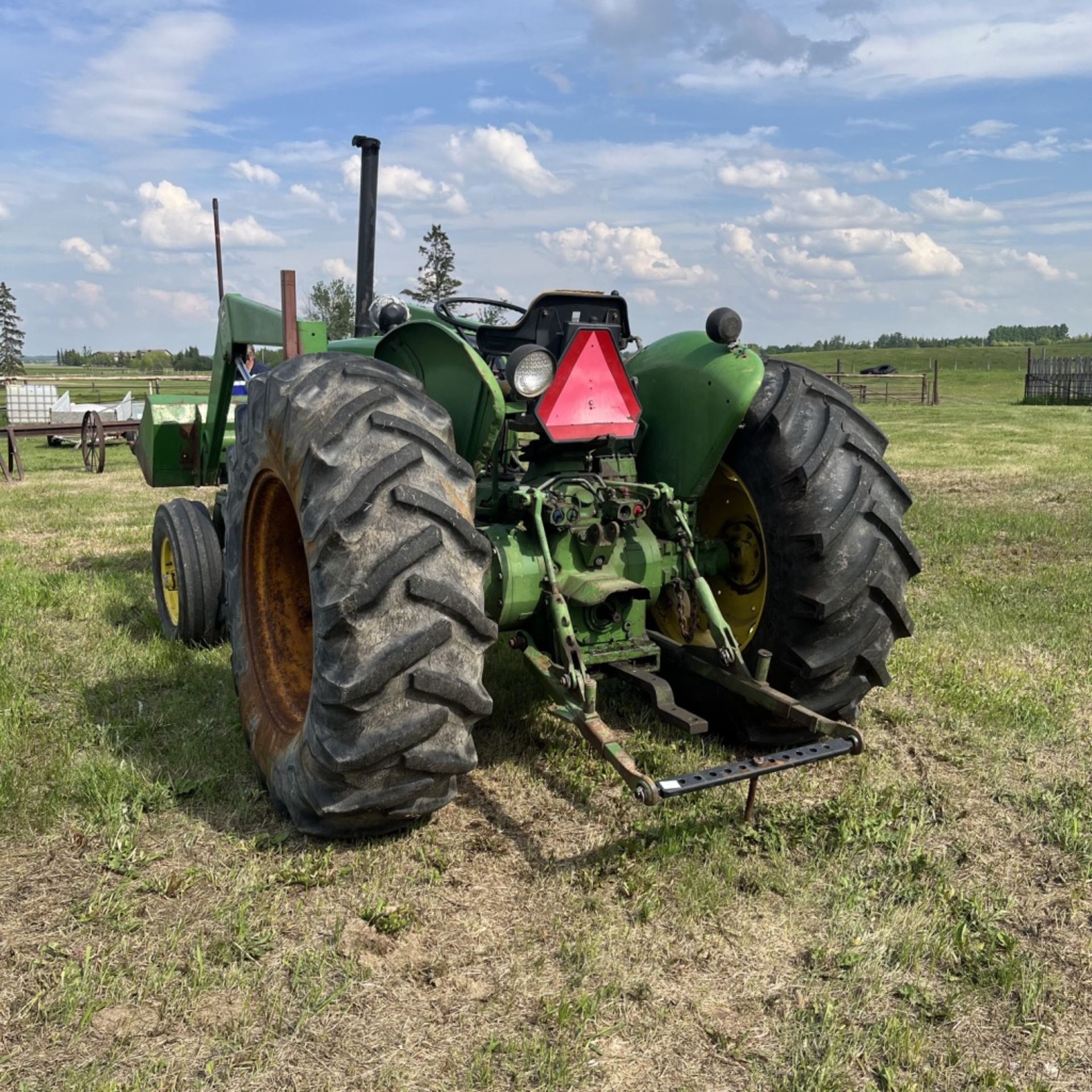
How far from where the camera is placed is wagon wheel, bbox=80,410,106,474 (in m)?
14.6

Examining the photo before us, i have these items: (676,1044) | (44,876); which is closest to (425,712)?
(676,1044)

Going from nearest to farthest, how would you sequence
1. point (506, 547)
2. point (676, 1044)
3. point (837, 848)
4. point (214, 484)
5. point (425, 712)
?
1. point (676, 1044)
2. point (425, 712)
3. point (837, 848)
4. point (506, 547)
5. point (214, 484)

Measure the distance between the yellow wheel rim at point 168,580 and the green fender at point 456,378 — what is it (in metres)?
2.30

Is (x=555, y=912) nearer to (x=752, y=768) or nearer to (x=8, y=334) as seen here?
(x=752, y=768)

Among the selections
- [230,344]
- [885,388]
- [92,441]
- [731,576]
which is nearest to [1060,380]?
[885,388]

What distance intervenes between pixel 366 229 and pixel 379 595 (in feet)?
13.2

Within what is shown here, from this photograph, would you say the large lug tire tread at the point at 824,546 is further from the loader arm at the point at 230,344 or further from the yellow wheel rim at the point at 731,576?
the loader arm at the point at 230,344

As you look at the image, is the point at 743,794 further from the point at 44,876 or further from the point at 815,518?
the point at 44,876

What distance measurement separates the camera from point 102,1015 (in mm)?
2375

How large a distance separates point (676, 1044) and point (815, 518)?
75.2 inches

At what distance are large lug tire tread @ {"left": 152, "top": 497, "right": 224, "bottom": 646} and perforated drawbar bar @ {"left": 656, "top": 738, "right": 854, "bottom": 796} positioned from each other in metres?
3.18

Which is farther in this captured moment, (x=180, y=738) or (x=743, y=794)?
(x=180, y=738)

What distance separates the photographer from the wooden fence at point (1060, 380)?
29750 mm

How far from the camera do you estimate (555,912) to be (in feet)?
9.31
